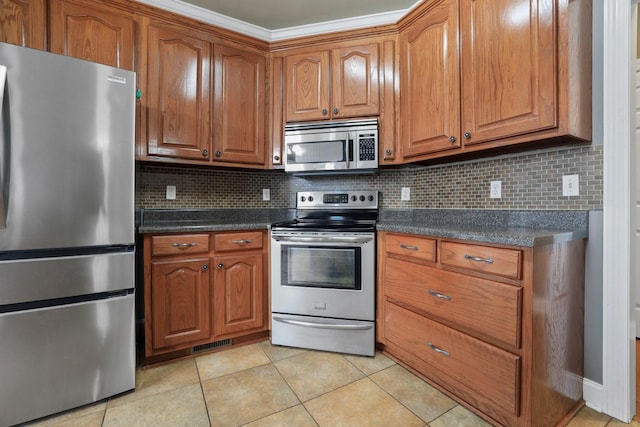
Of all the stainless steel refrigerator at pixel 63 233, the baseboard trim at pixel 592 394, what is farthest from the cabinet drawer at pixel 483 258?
the stainless steel refrigerator at pixel 63 233

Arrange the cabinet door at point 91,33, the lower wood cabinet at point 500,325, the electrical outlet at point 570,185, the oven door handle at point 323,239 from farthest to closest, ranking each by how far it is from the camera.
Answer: the oven door handle at point 323,239
the cabinet door at point 91,33
the electrical outlet at point 570,185
the lower wood cabinet at point 500,325

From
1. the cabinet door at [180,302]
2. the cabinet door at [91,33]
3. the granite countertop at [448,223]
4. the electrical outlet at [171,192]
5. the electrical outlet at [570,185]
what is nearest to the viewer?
the granite countertop at [448,223]

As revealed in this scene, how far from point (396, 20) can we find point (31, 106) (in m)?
2.16

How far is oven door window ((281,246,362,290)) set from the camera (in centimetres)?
192

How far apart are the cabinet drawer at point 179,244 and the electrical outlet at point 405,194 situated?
5.00 ft

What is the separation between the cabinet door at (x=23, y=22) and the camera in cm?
155

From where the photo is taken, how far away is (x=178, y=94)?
200cm

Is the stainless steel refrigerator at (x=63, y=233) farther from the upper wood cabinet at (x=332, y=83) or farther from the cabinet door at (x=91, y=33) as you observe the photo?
the upper wood cabinet at (x=332, y=83)

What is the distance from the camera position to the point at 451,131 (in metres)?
1.73

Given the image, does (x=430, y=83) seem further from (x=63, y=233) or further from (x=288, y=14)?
(x=63, y=233)

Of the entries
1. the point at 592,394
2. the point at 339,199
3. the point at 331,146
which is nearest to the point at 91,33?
the point at 331,146

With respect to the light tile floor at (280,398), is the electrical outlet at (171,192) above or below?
above


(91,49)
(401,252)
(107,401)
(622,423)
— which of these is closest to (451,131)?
(401,252)

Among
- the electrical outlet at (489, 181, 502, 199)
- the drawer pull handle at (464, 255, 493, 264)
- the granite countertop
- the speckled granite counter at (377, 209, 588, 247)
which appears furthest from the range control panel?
the drawer pull handle at (464, 255, 493, 264)
